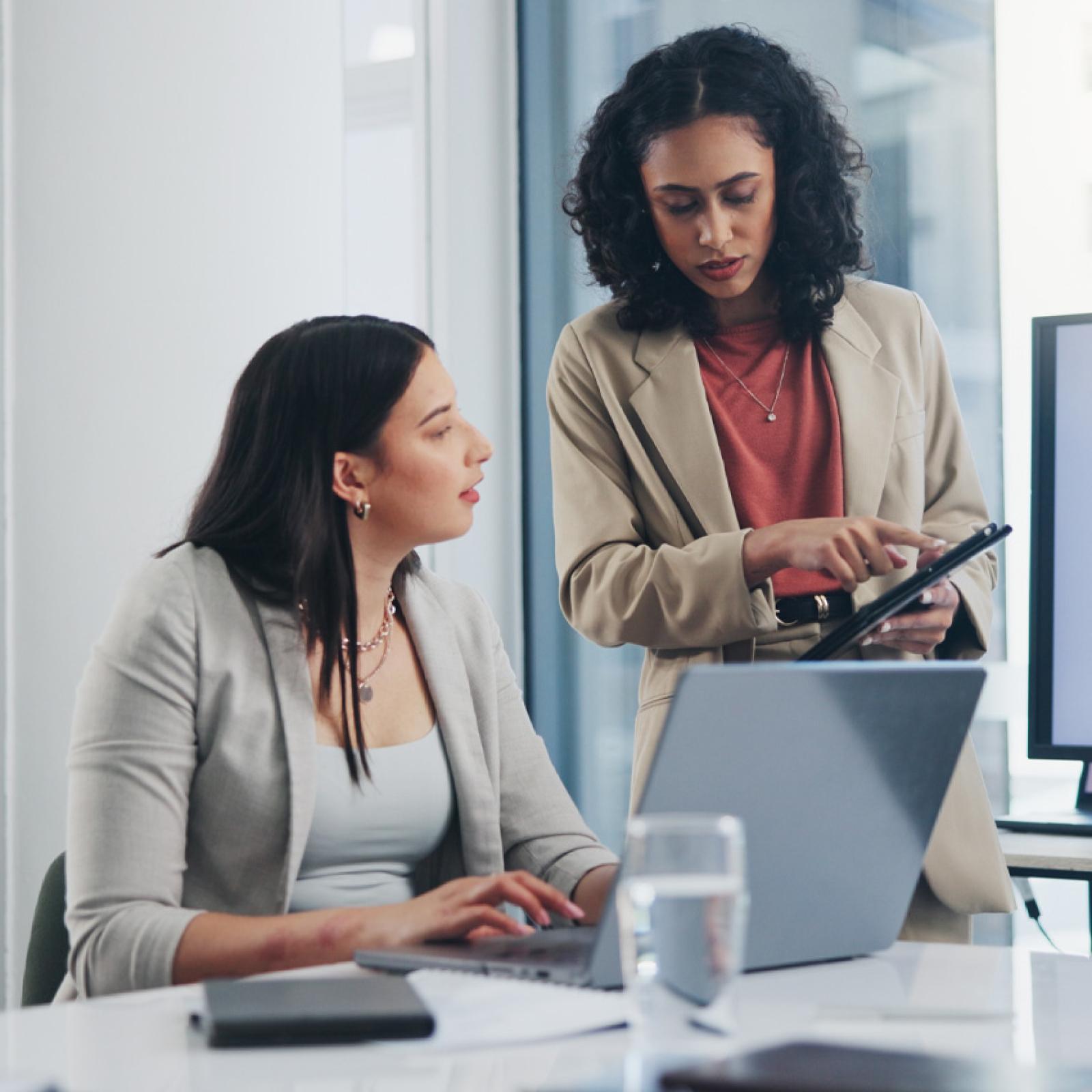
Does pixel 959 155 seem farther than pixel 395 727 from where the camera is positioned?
Yes

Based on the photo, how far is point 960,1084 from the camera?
2.52 ft

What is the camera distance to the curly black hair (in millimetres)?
1910

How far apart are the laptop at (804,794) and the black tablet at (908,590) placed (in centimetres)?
32

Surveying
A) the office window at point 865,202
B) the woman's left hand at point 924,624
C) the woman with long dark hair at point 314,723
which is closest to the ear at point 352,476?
the woman with long dark hair at point 314,723

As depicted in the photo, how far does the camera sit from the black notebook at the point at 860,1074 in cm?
76

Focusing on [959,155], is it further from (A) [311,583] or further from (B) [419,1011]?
(B) [419,1011]

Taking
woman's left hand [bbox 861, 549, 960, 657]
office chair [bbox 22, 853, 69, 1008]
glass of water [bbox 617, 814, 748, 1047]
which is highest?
woman's left hand [bbox 861, 549, 960, 657]

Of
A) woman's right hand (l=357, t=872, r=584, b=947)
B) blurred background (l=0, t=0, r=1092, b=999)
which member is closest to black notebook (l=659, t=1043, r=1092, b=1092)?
woman's right hand (l=357, t=872, r=584, b=947)

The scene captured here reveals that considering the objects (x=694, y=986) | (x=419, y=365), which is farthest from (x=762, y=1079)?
(x=419, y=365)

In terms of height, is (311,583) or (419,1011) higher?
(311,583)

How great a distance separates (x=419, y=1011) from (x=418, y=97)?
2987 millimetres

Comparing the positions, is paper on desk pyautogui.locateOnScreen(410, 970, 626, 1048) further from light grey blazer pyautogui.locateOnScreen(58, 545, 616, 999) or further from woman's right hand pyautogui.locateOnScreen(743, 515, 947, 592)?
woman's right hand pyautogui.locateOnScreen(743, 515, 947, 592)

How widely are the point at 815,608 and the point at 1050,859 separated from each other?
0.44 m

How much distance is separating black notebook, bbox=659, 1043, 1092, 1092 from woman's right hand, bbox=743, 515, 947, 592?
831mm
